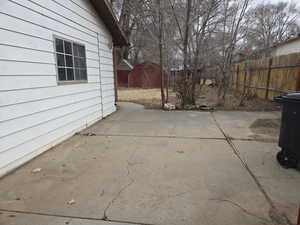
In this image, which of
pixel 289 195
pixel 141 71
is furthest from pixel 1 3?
pixel 141 71

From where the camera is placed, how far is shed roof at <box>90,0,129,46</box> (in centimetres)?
539

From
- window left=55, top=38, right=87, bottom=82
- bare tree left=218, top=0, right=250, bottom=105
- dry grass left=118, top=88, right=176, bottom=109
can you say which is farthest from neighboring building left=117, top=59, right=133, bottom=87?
window left=55, top=38, right=87, bottom=82

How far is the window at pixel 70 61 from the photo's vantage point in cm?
406

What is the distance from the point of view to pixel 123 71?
22.7 metres

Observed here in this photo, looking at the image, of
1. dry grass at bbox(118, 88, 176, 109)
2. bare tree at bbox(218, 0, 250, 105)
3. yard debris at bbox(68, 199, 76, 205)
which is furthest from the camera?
dry grass at bbox(118, 88, 176, 109)

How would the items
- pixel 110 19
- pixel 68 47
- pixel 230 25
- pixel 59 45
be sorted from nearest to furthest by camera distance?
pixel 59 45
pixel 68 47
pixel 110 19
pixel 230 25

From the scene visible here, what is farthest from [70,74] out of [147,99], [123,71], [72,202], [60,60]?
[123,71]

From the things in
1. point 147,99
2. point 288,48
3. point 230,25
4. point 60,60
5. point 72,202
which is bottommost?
point 72,202

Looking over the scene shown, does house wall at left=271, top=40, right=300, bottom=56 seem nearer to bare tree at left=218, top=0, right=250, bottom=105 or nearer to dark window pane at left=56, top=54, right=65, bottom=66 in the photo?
bare tree at left=218, top=0, right=250, bottom=105

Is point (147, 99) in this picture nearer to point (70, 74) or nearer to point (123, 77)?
point (70, 74)

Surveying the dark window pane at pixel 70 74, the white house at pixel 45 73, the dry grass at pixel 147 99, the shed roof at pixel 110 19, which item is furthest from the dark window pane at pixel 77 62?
the dry grass at pixel 147 99

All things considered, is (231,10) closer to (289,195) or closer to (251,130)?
(251,130)

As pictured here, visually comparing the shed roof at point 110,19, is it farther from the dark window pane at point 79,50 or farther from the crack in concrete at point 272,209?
the crack in concrete at point 272,209

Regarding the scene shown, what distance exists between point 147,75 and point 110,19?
1501cm
